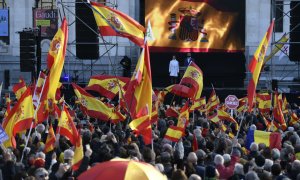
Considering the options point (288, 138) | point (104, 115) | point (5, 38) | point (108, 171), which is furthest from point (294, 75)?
point (108, 171)

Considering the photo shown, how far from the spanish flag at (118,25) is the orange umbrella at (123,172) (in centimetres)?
894

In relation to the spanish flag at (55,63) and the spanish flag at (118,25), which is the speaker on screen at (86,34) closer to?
the spanish flag at (118,25)

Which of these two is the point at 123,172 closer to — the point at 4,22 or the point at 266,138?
the point at 266,138

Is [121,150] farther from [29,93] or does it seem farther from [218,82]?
[218,82]

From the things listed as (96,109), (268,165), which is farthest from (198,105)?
(268,165)

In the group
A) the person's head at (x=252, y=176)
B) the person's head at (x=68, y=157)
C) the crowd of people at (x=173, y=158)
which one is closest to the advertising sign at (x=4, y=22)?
the crowd of people at (x=173, y=158)

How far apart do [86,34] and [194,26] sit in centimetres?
624

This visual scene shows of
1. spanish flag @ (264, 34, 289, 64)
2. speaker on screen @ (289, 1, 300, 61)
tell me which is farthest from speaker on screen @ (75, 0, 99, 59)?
speaker on screen @ (289, 1, 300, 61)

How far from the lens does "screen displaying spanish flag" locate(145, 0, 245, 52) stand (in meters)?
40.4

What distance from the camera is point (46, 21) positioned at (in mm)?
44406

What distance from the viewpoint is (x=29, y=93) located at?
18344mm

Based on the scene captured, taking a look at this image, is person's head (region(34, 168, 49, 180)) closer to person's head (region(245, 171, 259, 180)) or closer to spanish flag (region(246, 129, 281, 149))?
person's head (region(245, 171, 259, 180))

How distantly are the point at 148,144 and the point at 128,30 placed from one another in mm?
3691

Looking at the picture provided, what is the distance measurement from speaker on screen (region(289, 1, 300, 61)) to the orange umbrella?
2388 centimetres
